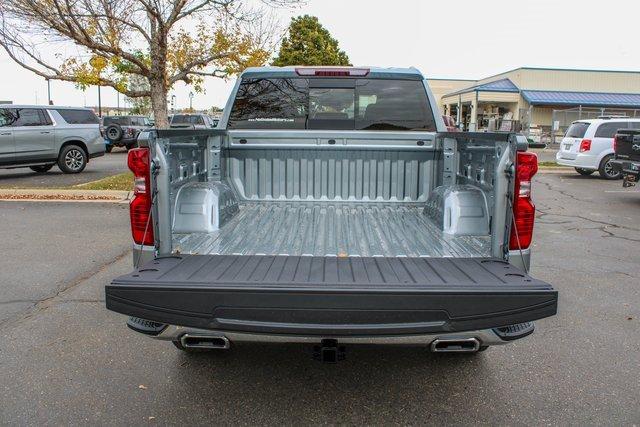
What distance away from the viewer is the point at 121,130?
25.0 metres

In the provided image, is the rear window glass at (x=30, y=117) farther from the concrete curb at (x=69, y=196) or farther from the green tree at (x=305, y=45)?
the green tree at (x=305, y=45)

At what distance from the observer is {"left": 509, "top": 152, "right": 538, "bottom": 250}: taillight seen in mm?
3059

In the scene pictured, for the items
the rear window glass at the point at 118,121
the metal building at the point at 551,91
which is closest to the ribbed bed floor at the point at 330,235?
the rear window glass at the point at 118,121

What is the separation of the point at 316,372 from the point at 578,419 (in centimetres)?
166

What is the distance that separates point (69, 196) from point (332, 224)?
8830 mm

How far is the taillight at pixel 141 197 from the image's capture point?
3.08 metres

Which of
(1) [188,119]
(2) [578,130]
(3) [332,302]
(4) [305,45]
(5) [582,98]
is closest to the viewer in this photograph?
(3) [332,302]

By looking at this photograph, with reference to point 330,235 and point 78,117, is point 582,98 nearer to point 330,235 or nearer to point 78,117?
point 78,117

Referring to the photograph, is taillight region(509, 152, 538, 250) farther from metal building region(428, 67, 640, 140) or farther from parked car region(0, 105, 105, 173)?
metal building region(428, 67, 640, 140)

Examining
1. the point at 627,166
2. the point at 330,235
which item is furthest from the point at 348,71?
the point at 627,166

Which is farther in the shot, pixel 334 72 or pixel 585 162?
pixel 585 162

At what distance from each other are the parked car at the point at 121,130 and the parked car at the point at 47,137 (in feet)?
28.1

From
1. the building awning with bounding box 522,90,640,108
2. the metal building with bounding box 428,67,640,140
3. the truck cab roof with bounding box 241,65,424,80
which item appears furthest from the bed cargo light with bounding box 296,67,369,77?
the building awning with bounding box 522,90,640,108

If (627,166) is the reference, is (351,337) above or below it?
below
